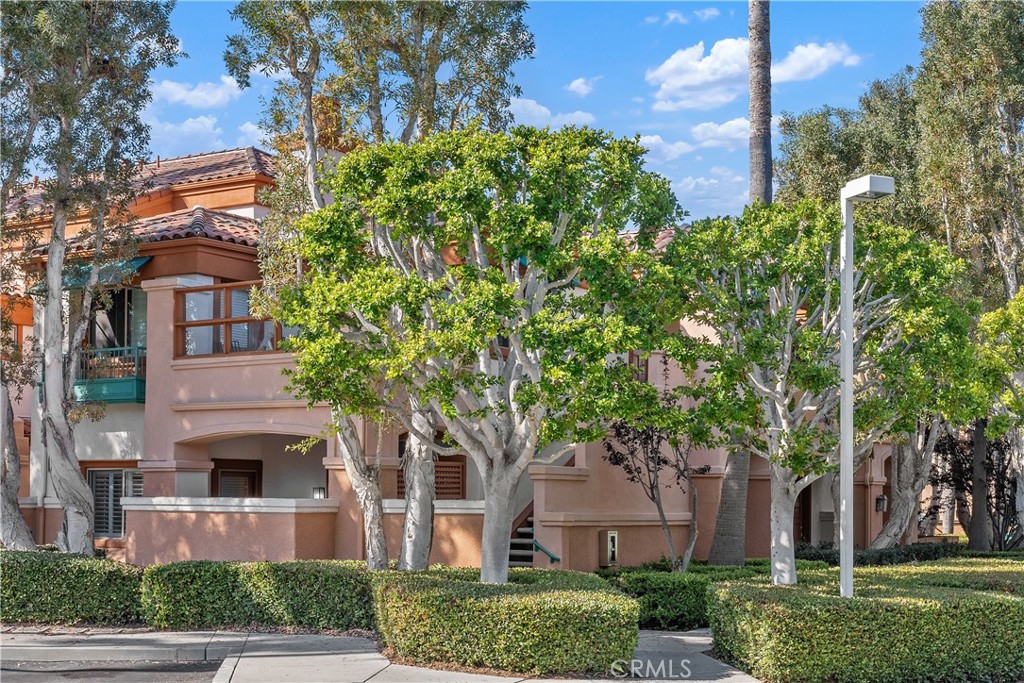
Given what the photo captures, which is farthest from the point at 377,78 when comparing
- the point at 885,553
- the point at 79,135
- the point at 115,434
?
the point at 885,553

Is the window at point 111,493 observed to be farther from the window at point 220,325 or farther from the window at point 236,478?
the window at point 220,325

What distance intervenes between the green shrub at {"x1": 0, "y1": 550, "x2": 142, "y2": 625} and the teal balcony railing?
6.27 meters

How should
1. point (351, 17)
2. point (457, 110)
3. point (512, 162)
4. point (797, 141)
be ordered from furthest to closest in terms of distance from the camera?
point (797, 141), point (457, 110), point (351, 17), point (512, 162)

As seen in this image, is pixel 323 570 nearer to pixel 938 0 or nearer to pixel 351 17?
pixel 351 17

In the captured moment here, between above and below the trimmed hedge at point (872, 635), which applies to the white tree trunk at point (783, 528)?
above

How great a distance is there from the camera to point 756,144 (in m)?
19.3

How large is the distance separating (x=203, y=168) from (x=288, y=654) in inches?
658

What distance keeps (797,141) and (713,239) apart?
52.6 feet

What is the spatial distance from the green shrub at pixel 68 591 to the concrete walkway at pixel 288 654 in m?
0.45

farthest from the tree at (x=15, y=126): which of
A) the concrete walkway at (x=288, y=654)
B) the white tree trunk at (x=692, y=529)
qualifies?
the white tree trunk at (x=692, y=529)

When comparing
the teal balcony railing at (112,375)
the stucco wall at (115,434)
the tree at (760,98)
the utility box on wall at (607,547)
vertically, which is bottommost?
the utility box on wall at (607,547)

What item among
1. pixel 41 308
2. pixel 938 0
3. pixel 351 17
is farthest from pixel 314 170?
pixel 938 0

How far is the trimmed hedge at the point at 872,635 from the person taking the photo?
38.6 ft

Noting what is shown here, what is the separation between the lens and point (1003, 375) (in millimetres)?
20375
